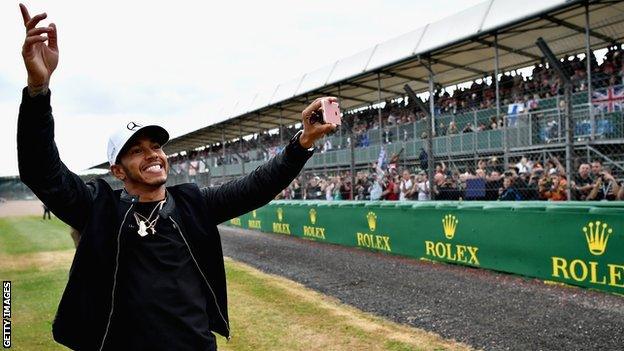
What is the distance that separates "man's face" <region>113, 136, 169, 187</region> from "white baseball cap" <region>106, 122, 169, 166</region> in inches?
1.4

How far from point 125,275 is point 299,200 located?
15425 mm

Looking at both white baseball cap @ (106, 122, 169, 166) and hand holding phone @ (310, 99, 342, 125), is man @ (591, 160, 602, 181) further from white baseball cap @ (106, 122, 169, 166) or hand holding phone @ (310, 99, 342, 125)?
white baseball cap @ (106, 122, 169, 166)

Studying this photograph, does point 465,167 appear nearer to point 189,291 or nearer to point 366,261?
point 366,261

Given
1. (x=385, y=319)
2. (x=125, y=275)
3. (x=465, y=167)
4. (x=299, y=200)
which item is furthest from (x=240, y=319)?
(x=299, y=200)

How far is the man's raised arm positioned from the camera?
208cm

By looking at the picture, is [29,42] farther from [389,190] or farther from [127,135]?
[389,190]

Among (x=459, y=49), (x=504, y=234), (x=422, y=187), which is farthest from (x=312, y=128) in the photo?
(x=459, y=49)

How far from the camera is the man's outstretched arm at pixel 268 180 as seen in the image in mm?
2709

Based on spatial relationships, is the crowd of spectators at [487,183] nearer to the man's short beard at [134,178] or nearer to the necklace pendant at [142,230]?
the man's short beard at [134,178]

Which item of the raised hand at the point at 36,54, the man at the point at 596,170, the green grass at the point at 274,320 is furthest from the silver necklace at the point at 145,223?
the man at the point at 596,170

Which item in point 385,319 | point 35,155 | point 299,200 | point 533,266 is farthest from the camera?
point 299,200

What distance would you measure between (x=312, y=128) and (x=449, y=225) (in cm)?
808

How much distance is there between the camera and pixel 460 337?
5535mm

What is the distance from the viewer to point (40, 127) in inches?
83.9
